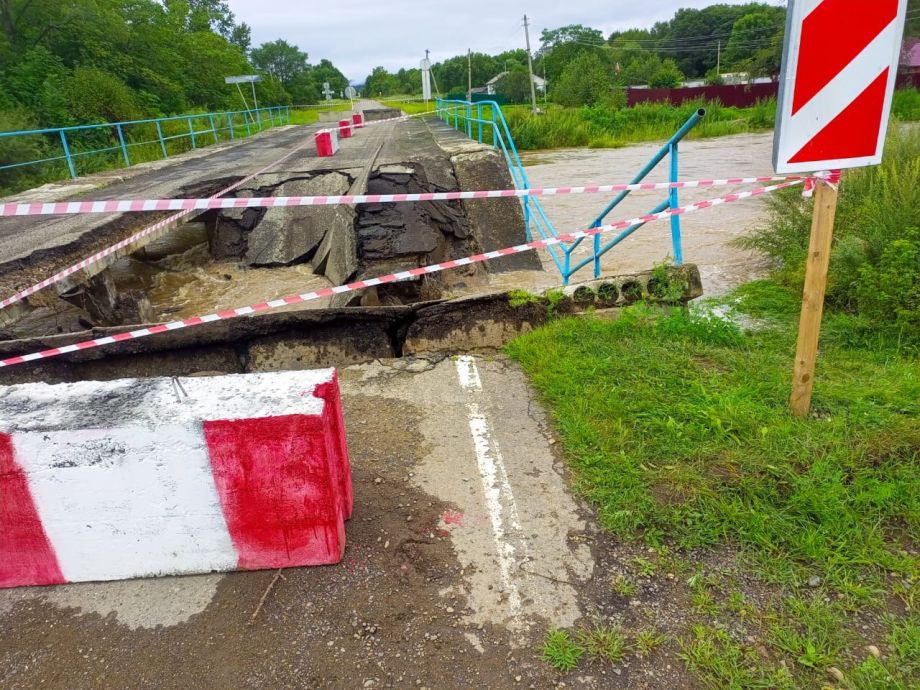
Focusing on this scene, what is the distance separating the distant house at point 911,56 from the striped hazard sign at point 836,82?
150ft

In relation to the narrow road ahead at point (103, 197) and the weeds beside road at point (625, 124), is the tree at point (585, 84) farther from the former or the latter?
the narrow road ahead at point (103, 197)

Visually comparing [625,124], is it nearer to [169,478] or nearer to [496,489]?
[496,489]

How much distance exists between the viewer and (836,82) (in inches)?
106

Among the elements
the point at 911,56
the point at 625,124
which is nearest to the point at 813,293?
the point at 625,124

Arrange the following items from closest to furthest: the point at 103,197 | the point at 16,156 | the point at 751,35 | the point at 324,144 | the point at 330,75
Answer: the point at 103,197, the point at 16,156, the point at 324,144, the point at 751,35, the point at 330,75

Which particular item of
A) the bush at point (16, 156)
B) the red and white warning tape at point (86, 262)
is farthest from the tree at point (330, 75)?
the red and white warning tape at point (86, 262)

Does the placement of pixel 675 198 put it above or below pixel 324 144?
below

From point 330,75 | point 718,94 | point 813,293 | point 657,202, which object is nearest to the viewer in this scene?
point 813,293

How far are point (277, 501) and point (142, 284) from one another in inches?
332

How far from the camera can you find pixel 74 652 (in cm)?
224

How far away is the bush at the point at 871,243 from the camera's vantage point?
4273 millimetres

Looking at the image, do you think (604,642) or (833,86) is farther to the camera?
(833,86)

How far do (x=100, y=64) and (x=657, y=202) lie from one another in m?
22.7

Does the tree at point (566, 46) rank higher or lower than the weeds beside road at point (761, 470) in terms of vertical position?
higher
